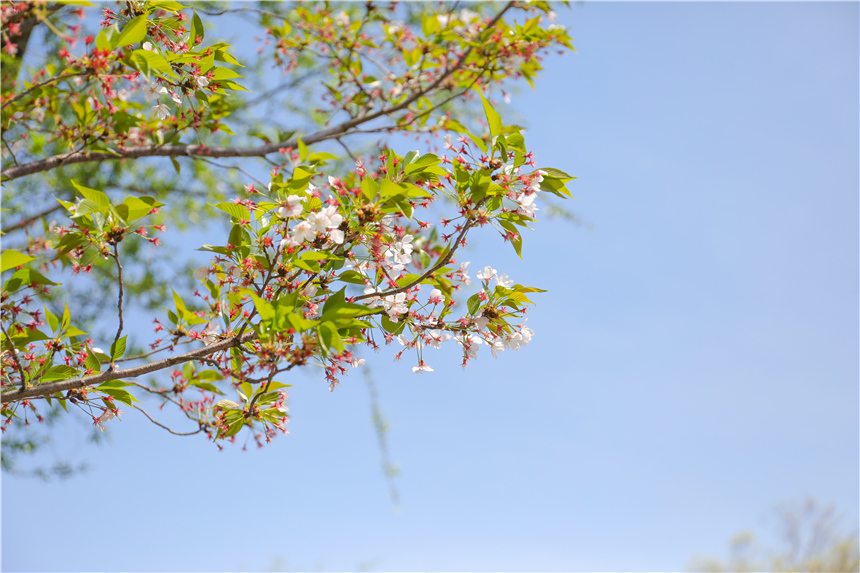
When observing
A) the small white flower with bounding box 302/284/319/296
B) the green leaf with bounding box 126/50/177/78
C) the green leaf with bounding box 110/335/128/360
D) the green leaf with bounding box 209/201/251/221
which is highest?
the green leaf with bounding box 126/50/177/78

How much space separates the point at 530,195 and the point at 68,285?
4017 millimetres

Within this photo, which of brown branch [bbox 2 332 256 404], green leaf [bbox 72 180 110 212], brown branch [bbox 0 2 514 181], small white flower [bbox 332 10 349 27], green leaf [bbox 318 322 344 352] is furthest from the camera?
small white flower [bbox 332 10 349 27]

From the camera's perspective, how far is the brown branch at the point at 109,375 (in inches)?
51.3

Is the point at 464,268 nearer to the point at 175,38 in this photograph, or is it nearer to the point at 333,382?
the point at 333,382

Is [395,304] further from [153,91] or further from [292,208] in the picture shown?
[153,91]

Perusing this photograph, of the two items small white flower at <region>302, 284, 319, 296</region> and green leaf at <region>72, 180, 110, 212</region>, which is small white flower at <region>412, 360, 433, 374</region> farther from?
green leaf at <region>72, 180, 110, 212</region>

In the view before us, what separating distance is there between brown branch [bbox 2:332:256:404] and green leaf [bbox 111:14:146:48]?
0.72 metres

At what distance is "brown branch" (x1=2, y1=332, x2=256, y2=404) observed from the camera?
130cm

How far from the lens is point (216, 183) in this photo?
4402 millimetres

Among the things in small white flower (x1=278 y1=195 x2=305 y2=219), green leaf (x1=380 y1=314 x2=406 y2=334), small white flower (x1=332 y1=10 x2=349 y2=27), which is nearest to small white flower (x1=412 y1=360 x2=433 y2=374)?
green leaf (x1=380 y1=314 x2=406 y2=334)

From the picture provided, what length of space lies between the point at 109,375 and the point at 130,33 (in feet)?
2.68

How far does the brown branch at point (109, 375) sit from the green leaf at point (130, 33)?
0.72 m

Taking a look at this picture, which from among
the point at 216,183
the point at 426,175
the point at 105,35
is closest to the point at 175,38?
the point at 105,35

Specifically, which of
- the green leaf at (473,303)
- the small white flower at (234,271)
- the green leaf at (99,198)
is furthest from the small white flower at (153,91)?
the green leaf at (473,303)
